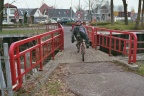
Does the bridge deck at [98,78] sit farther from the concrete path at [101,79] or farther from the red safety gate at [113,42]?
the red safety gate at [113,42]

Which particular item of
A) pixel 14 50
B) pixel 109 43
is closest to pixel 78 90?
pixel 14 50

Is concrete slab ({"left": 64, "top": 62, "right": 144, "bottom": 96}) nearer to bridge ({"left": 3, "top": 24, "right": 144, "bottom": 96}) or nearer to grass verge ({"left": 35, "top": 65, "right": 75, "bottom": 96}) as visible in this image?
bridge ({"left": 3, "top": 24, "right": 144, "bottom": 96})

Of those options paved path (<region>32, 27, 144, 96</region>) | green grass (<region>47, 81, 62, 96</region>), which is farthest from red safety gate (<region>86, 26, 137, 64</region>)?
A: green grass (<region>47, 81, 62, 96</region>)

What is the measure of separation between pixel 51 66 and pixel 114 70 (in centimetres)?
208

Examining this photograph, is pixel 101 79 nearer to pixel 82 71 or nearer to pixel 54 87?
pixel 82 71

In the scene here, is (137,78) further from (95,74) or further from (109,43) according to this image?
(109,43)

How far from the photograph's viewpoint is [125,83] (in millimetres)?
5863

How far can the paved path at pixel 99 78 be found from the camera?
527cm

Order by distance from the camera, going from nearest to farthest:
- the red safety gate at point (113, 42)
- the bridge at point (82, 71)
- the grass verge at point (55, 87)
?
1. the bridge at point (82, 71)
2. the grass verge at point (55, 87)
3. the red safety gate at point (113, 42)

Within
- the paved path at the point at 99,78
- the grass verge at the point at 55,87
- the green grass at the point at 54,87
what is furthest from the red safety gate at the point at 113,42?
the green grass at the point at 54,87

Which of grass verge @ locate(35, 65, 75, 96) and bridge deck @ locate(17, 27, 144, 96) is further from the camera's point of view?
bridge deck @ locate(17, 27, 144, 96)

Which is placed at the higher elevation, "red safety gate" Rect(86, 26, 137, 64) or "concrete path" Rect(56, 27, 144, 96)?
"red safety gate" Rect(86, 26, 137, 64)

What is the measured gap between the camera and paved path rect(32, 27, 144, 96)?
527 cm

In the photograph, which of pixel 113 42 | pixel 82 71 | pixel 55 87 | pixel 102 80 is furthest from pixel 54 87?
pixel 113 42
